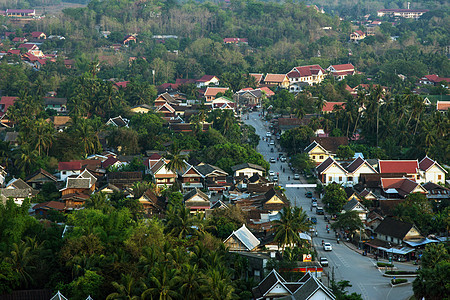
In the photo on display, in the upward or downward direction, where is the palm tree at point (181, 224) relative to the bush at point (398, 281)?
upward

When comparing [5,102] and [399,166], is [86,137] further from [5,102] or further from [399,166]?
[399,166]

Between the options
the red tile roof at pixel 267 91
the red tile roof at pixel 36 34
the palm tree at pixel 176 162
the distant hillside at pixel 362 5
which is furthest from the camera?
the distant hillside at pixel 362 5

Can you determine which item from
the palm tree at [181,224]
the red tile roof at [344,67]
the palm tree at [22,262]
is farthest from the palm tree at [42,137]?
the red tile roof at [344,67]

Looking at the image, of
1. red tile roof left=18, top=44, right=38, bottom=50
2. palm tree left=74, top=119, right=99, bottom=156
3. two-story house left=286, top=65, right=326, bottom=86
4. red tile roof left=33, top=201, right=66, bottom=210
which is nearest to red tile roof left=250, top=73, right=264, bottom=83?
two-story house left=286, top=65, right=326, bottom=86

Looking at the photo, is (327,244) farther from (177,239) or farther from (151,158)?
(151,158)

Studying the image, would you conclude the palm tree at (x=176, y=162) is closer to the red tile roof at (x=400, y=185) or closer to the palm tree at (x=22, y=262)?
the red tile roof at (x=400, y=185)

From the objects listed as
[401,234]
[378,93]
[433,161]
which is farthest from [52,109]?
[401,234]

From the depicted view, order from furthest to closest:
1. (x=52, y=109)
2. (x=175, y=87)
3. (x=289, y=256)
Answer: (x=175, y=87), (x=52, y=109), (x=289, y=256)
